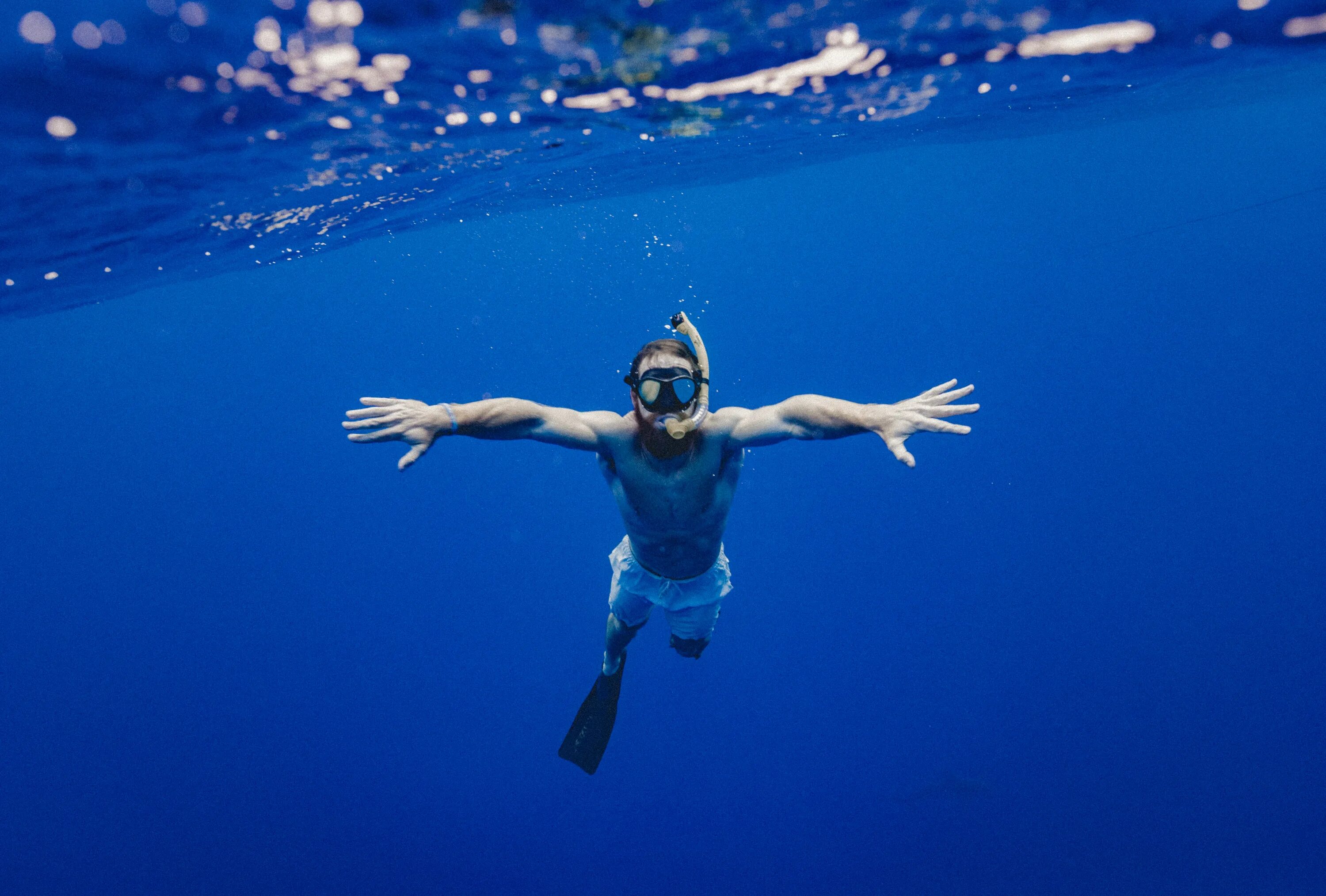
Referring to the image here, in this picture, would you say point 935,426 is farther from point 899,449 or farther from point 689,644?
point 689,644

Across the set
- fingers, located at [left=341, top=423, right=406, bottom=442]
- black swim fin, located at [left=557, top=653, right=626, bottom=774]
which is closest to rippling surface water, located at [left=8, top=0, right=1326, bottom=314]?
fingers, located at [left=341, top=423, right=406, bottom=442]


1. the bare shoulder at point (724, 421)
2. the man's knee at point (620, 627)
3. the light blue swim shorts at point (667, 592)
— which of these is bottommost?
the man's knee at point (620, 627)

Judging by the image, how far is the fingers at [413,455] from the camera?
138 inches

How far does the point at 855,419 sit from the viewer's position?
3592mm

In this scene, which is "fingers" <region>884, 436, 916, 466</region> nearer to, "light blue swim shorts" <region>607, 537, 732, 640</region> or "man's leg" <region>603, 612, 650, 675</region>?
"light blue swim shorts" <region>607, 537, 732, 640</region>

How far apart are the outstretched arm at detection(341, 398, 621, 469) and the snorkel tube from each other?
59cm

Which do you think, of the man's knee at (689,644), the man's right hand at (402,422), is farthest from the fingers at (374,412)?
the man's knee at (689,644)

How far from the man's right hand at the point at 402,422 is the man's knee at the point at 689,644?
3.37 m

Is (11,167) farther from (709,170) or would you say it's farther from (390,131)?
(709,170)

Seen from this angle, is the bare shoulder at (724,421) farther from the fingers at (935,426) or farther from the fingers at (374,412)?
the fingers at (374,412)

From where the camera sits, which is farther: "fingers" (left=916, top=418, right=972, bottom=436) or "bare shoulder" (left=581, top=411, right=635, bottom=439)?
"bare shoulder" (left=581, top=411, right=635, bottom=439)

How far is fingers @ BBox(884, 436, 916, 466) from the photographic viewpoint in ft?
10.4

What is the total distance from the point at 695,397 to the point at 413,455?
164 cm

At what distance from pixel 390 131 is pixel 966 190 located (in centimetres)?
4664
